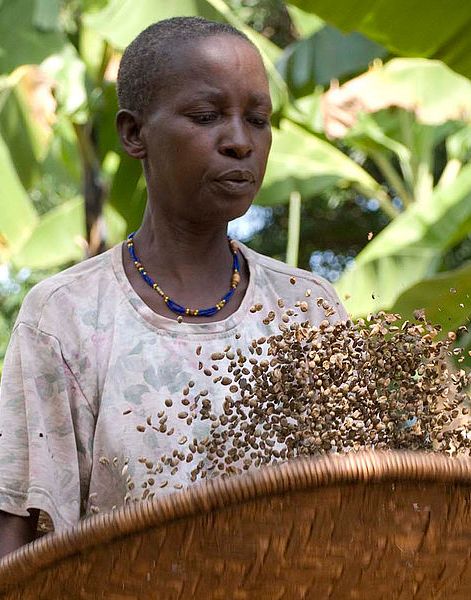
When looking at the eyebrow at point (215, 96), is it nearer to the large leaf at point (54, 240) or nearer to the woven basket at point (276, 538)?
the woven basket at point (276, 538)

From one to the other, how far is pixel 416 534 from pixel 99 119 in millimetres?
4004

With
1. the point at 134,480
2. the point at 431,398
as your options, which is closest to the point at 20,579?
the point at 134,480

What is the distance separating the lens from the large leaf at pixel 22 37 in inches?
172

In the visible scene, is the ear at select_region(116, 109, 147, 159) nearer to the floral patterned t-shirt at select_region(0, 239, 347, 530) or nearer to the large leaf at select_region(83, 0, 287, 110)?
the floral patterned t-shirt at select_region(0, 239, 347, 530)

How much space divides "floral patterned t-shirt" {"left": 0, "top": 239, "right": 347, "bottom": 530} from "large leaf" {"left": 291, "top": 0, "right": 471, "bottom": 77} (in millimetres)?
1981

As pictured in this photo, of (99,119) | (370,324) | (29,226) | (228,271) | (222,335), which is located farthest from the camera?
(29,226)

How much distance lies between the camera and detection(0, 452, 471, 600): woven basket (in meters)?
0.95

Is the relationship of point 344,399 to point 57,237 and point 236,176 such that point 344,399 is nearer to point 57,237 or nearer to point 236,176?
point 236,176

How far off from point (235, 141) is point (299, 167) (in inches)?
155

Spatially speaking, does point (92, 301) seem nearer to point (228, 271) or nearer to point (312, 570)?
point (228, 271)

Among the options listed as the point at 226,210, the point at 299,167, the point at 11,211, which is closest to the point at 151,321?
the point at 226,210

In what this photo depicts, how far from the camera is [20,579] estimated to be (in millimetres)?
1010

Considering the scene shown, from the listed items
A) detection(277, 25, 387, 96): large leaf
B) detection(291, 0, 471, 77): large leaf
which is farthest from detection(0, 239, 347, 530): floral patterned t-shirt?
detection(277, 25, 387, 96): large leaf

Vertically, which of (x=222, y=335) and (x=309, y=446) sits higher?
(x=309, y=446)
